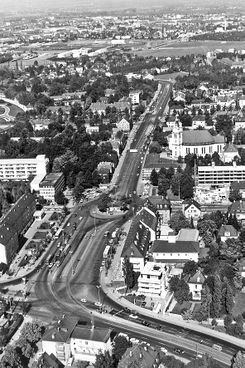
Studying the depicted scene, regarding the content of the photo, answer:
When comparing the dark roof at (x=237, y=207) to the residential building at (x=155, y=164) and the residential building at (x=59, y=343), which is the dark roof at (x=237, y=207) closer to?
the residential building at (x=155, y=164)

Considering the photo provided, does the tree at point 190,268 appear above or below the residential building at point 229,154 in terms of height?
above

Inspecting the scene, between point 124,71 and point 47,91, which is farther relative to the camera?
point 124,71

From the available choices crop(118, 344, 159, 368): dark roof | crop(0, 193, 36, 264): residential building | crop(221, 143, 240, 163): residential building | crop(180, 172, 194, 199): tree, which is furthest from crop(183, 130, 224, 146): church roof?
crop(118, 344, 159, 368): dark roof

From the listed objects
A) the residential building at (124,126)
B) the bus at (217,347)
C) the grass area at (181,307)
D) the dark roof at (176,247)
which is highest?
the dark roof at (176,247)

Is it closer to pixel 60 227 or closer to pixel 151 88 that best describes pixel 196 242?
pixel 60 227

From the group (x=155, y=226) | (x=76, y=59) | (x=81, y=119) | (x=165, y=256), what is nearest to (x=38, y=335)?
(x=165, y=256)

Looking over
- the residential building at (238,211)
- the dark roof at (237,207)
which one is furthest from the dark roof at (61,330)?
the dark roof at (237,207)

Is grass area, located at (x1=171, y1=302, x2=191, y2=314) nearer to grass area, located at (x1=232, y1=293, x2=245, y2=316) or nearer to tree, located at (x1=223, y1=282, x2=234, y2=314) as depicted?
tree, located at (x1=223, y1=282, x2=234, y2=314)
